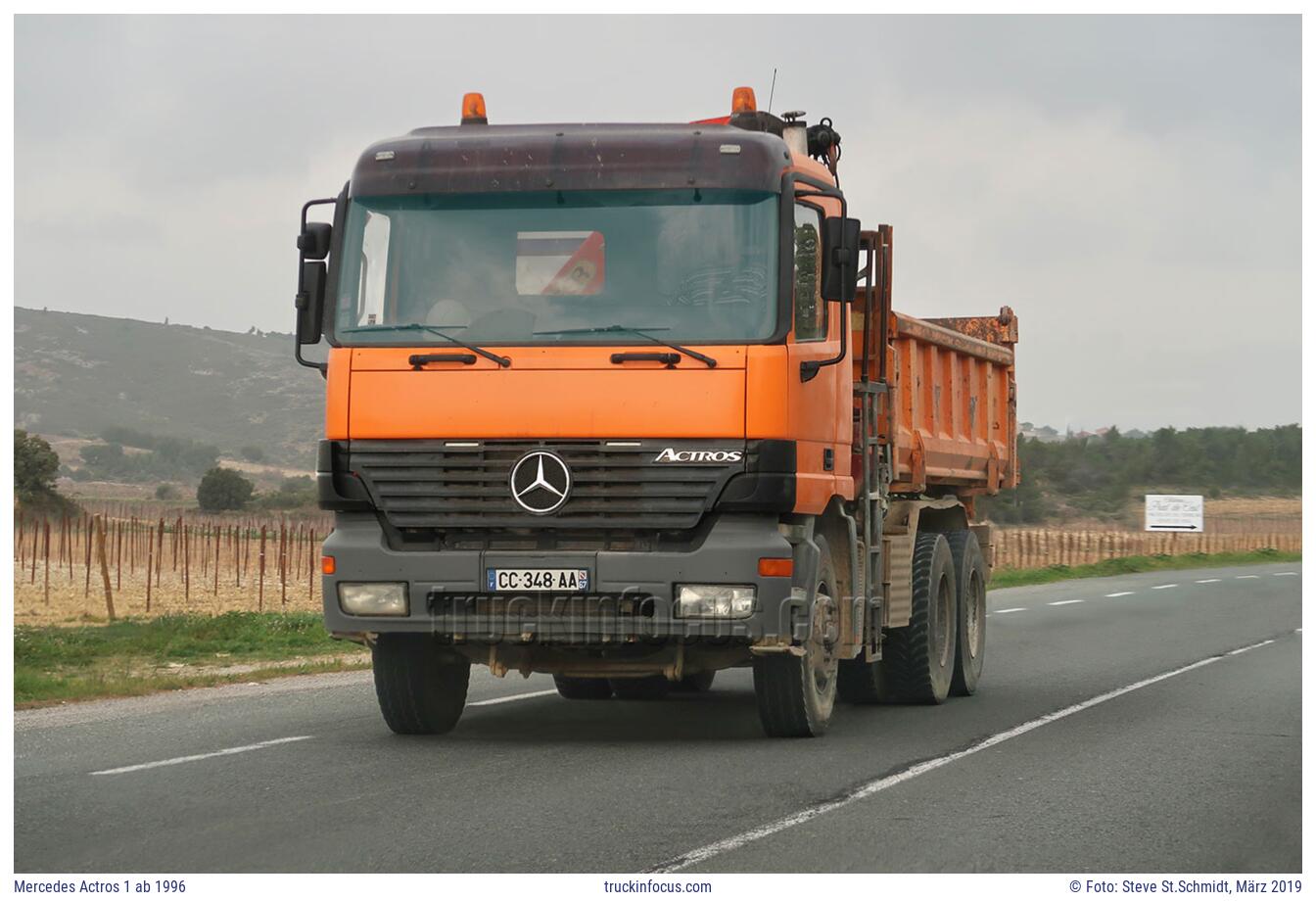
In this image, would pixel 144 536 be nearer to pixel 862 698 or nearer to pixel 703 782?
pixel 862 698

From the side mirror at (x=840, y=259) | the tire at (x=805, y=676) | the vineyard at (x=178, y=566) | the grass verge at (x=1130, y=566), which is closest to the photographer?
the side mirror at (x=840, y=259)

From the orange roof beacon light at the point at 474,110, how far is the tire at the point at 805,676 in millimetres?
3324

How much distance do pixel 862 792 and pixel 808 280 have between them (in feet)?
9.49

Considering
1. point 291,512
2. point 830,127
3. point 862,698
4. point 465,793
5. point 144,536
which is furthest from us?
point 291,512

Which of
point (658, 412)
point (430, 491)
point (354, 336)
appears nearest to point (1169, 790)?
point (658, 412)

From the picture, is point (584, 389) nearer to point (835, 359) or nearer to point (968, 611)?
point (835, 359)

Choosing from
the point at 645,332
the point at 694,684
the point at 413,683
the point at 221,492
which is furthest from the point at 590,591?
the point at 221,492

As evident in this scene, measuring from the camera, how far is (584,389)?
10.3 metres

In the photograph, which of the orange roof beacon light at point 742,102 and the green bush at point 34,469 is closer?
the orange roof beacon light at point 742,102

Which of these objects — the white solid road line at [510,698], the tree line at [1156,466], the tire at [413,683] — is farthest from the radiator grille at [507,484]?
the tree line at [1156,466]

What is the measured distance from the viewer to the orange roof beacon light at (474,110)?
12016mm

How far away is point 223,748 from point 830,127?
5.81 m

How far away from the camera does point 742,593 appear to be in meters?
10.4
